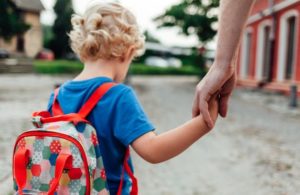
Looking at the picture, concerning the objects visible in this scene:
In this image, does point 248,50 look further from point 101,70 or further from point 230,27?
point 230,27

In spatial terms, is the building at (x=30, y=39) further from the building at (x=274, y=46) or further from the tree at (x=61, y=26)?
the building at (x=274, y=46)

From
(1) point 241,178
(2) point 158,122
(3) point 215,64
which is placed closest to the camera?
(3) point 215,64

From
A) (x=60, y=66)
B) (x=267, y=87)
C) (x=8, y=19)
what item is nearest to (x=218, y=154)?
(x=267, y=87)

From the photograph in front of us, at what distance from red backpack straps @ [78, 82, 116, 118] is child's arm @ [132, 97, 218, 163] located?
→ 0.21 metres

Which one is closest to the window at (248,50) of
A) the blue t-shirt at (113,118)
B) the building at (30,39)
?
the blue t-shirt at (113,118)

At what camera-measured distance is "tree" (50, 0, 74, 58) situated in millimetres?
55281

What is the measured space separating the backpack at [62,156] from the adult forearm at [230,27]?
1.52 feet

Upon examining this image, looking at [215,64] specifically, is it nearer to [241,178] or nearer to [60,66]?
[241,178]

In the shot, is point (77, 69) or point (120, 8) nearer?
point (120, 8)

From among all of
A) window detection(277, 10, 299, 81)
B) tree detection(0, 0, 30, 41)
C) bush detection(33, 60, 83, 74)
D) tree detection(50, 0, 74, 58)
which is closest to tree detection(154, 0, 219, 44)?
window detection(277, 10, 299, 81)

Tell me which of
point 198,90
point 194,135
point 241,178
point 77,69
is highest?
point 198,90

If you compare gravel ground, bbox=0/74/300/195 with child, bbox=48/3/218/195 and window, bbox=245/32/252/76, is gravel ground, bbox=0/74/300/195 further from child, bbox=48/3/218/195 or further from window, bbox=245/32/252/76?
window, bbox=245/32/252/76

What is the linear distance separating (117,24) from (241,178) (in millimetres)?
3935

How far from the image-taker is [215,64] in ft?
4.79
